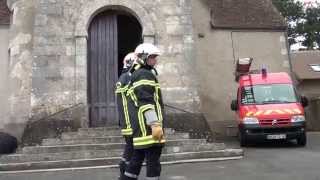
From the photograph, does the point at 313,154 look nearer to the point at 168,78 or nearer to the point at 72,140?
the point at 168,78

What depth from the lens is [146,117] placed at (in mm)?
7641

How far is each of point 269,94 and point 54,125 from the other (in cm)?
680

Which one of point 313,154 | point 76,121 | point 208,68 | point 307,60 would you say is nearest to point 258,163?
point 313,154

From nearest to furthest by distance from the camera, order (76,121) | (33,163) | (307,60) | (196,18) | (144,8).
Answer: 1. (33,163)
2. (76,121)
3. (144,8)
4. (196,18)
5. (307,60)

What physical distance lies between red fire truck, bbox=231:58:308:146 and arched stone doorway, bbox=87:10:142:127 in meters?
4.04

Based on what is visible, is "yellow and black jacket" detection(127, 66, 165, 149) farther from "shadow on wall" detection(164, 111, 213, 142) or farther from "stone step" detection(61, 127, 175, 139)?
"shadow on wall" detection(164, 111, 213, 142)

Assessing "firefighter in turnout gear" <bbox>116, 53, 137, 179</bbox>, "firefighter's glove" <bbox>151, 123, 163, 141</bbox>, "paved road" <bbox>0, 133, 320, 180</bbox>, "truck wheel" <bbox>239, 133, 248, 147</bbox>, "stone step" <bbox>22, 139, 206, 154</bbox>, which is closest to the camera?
"firefighter's glove" <bbox>151, 123, 163, 141</bbox>

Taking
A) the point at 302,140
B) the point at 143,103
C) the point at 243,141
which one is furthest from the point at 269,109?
the point at 143,103

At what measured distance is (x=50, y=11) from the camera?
16.4 meters

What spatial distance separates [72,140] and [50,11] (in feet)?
13.7

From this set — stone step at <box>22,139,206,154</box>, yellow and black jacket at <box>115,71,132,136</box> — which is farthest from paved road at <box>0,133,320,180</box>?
yellow and black jacket at <box>115,71,132,136</box>

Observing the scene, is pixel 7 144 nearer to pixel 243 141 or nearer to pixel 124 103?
pixel 243 141

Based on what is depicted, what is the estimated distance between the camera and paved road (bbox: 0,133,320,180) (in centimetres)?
1071

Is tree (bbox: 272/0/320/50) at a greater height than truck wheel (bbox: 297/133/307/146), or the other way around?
tree (bbox: 272/0/320/50)
